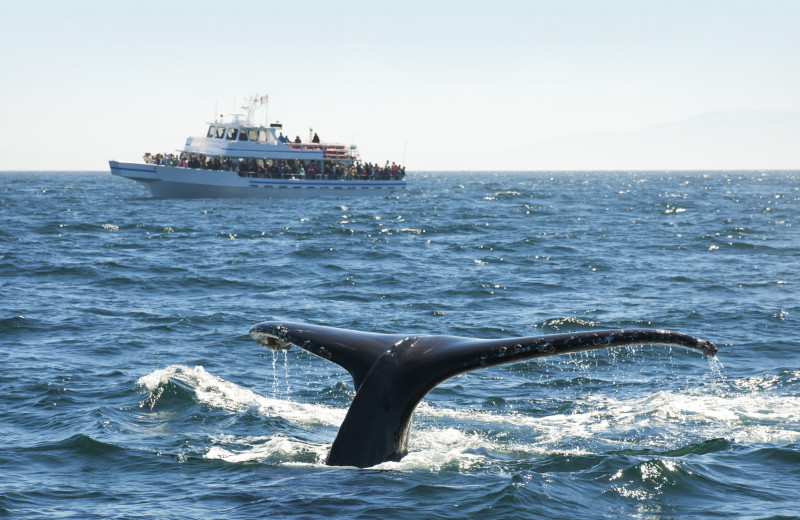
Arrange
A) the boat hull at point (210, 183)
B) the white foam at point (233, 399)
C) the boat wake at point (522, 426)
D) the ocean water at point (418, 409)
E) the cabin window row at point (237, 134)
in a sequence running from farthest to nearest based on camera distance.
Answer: the cabin window row at point (237, 134)
the boat hull at point (210, 183)
the white foam at point (233, 399)
the boat wake at point (522, 426)
the ocean water at point (418, 409)

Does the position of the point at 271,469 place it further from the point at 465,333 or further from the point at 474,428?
the point at 465,333

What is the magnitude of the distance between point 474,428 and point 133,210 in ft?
149

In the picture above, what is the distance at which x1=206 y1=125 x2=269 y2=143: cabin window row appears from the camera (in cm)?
6200

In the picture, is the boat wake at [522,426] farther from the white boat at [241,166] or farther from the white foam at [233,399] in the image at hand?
the white boat at [241,166]

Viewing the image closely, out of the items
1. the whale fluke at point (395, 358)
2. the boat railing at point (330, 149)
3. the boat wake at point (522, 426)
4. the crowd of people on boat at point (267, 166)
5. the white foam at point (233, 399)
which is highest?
the boat railing at point (330, 149)

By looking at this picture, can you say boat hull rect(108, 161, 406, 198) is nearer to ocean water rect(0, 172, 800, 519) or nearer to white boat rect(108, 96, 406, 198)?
white boat rect(108, 96, 406, 198)

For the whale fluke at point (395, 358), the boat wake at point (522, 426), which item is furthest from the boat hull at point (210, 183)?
the whale fluke at point (395, 358)

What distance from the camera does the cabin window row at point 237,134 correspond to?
62.0 meters

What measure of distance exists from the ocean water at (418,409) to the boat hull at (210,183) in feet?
105

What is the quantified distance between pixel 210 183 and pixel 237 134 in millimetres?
4364

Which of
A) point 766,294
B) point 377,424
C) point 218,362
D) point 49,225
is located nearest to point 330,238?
point 49,225

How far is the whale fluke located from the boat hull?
54651mm

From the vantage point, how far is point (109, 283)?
20.9 metres

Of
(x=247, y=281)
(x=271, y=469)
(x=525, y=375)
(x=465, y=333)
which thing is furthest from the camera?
(x=247, y=281)
